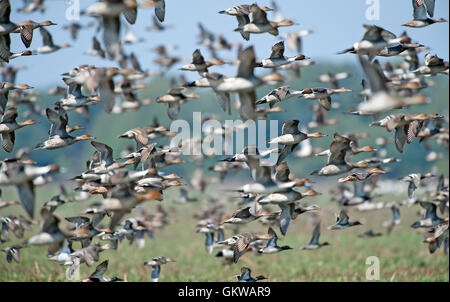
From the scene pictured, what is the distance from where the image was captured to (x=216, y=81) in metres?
9.88

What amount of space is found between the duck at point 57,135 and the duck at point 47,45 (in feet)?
13.6

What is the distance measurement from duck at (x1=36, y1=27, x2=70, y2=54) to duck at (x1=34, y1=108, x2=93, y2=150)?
413cm

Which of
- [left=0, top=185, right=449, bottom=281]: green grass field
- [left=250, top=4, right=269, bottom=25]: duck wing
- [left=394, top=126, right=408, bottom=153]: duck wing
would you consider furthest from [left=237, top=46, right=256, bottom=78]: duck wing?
[left=0, top=185, right=449, bottom=281]: green grass field

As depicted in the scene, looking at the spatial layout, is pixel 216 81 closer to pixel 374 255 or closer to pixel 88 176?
pixel 88 176

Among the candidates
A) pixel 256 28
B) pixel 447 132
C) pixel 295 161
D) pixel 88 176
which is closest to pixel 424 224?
pixel 447 132

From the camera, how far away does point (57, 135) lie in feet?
38.0

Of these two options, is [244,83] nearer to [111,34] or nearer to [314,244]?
[111,34]

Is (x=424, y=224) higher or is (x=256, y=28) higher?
(x=256, y=28)

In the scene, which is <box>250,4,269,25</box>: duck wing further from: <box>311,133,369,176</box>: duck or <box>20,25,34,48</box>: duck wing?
<box>20,25,34,48</box>: duck wing

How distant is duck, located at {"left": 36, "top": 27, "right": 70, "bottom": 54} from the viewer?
15.2 meters

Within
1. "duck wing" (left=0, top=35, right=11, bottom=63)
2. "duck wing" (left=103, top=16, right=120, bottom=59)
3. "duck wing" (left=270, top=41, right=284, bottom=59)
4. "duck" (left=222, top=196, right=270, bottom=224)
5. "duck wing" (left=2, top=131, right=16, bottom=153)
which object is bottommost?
"duck" (left=222, top=196, right=270, bottom=224)

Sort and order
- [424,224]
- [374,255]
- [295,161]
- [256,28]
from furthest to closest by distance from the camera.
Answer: [295,161] → [374,255] → [424,224] → [256,28]

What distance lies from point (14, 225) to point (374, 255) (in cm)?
1065

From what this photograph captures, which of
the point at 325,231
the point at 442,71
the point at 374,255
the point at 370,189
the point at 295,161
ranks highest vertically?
the point at 442,71
